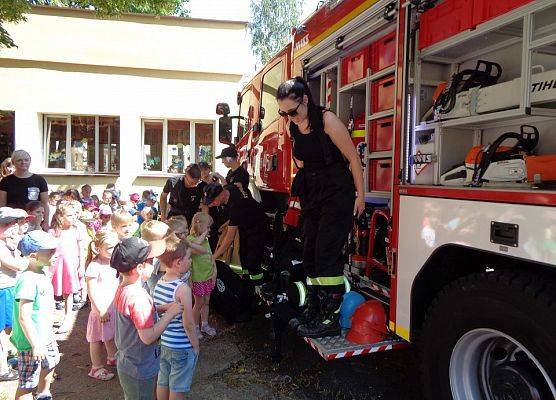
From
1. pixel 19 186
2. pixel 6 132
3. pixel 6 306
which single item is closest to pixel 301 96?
pixel 6 306

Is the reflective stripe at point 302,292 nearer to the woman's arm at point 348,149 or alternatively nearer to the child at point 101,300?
the woman's arm at point 348,149

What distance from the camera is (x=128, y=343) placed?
95.0 inches

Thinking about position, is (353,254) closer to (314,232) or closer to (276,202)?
(314,232)

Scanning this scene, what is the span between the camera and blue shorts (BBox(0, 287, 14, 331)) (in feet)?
11.0

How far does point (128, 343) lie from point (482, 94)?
2296 mm

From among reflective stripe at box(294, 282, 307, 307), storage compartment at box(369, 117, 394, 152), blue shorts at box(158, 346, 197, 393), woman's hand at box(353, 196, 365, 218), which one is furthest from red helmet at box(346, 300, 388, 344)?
storage compartment at box(369, 117, 394, 152)

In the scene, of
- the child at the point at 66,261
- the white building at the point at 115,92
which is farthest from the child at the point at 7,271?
the white building at the point at 115,92

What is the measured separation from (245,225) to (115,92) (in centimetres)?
912

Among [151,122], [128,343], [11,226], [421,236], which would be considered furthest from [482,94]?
[151,122]

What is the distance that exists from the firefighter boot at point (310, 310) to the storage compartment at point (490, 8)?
6.23 feet

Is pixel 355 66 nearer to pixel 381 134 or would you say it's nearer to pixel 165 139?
pixel 381 134

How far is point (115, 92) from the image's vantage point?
1220cm

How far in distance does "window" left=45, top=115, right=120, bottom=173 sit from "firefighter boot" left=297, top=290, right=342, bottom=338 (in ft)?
34.9

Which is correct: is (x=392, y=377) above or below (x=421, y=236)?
below
